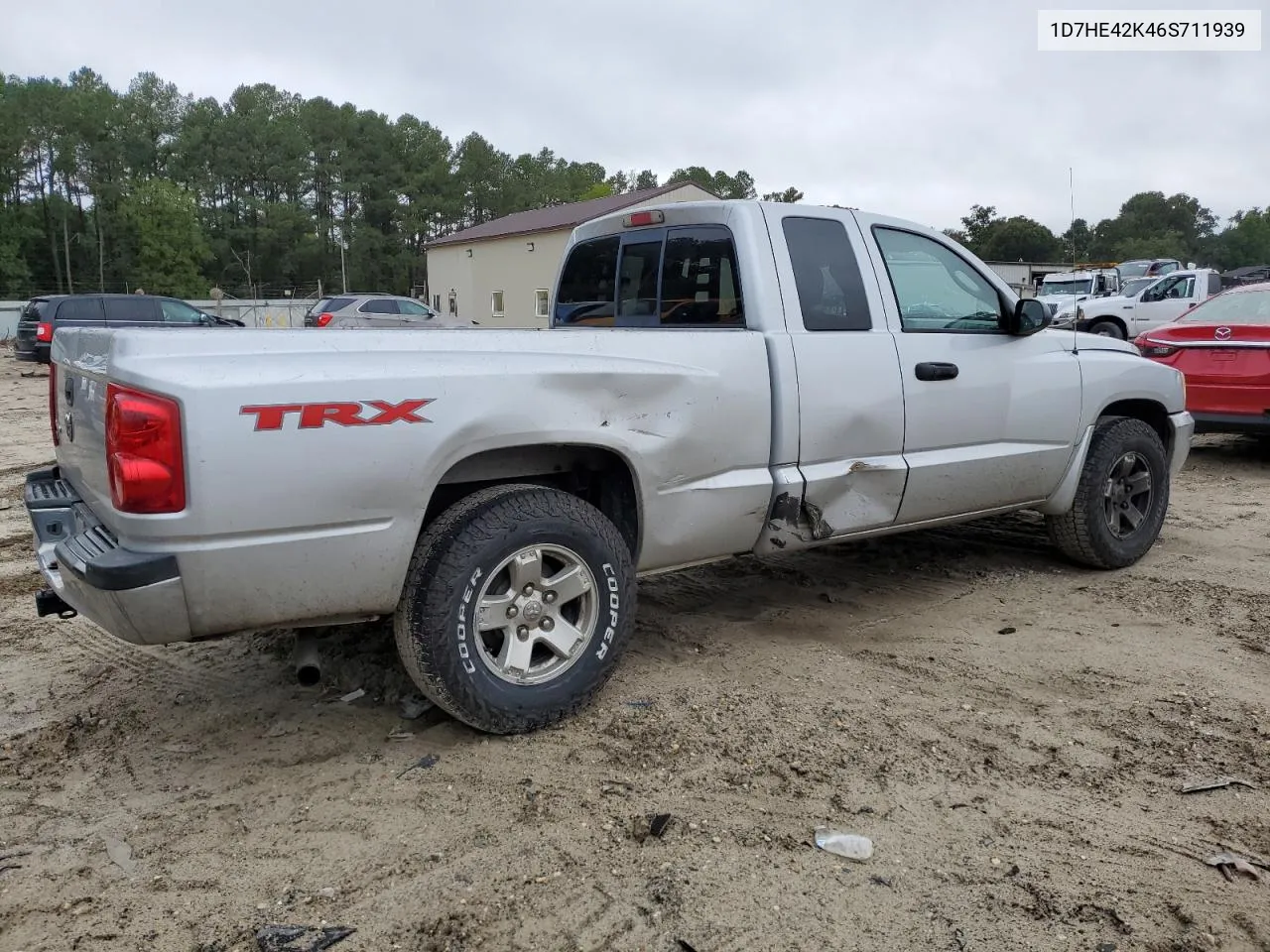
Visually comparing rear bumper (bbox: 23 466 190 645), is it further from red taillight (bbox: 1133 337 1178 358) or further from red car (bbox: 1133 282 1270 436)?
red taillight (bbox: 1133 337 1178 358)

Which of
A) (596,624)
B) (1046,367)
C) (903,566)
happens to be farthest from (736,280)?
(903,566)

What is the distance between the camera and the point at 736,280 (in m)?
4.05

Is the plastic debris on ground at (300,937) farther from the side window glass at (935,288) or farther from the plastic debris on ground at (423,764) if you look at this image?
the side window glass at (935,288)

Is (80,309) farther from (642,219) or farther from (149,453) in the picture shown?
(149,453)

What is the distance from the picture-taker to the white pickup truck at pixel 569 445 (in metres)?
2.75

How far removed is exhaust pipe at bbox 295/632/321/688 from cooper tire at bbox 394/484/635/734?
282mm

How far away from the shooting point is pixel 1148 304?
19516 mm

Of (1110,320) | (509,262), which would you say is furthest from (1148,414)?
(509,262)

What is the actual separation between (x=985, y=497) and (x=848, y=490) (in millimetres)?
1006

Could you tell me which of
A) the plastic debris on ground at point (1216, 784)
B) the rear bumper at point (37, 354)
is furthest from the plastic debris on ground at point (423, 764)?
the rear bumper at point (37, 354)

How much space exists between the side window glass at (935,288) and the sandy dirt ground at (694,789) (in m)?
1.40

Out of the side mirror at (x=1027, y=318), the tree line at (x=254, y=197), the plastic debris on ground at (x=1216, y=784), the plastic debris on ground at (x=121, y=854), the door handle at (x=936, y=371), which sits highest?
the tree line at (x=254, y=197)

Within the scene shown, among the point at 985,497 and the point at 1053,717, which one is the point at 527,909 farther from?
the point at 985,497

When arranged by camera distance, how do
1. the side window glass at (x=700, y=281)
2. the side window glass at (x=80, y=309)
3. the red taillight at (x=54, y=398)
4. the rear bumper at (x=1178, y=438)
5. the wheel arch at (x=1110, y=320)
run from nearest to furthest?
the red taillight at (x=54, y=398) → the side window glass at (x=700, y=281) → the rear bumper at (x=1178, y=438) → the side window glass at (x=80, y=309) → the wheel arch at (x=1110, y=320)
